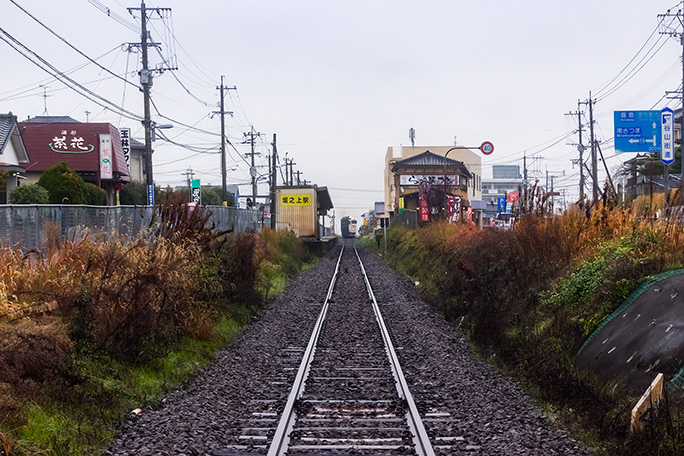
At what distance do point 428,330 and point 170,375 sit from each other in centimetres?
624

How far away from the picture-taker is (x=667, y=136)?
3103 cm

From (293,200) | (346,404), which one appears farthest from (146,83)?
(346,404)

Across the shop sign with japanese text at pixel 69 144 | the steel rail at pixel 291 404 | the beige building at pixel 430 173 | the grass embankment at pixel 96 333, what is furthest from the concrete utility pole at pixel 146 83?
the beige building at pixel 430 173

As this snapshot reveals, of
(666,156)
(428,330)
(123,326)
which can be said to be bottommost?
(428,330)

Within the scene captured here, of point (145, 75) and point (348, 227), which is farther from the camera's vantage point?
point (348, 227)

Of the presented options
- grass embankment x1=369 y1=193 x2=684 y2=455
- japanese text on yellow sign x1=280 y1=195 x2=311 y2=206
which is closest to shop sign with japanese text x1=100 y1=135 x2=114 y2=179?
japanese text on yellow sign x1=280 y1=195 x2=311 y2=206

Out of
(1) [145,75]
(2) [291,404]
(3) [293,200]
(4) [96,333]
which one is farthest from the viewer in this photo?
(3) [293,200]

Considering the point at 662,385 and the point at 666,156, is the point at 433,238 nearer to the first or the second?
the point at 666,156

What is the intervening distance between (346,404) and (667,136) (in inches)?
1068

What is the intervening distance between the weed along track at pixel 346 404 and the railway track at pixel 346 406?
0.6 inches

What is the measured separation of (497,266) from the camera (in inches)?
568

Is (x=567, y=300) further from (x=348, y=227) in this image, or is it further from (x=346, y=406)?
(x=348, y=227)

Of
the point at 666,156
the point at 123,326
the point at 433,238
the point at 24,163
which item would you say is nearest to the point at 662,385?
the point at 123,326

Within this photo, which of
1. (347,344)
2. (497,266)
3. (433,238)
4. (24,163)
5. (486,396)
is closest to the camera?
(486,396)
